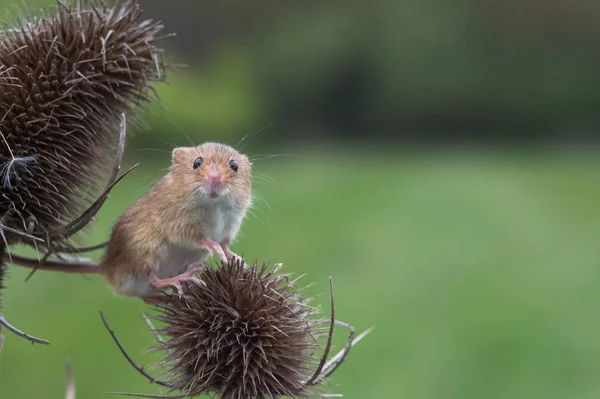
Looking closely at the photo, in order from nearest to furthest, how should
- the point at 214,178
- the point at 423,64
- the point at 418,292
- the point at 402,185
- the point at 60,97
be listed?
the point at 214,178
the point at 60,97
the point at 418,292
the point at 402,185
the point at 423,64

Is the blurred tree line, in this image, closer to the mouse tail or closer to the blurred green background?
the blurred green background

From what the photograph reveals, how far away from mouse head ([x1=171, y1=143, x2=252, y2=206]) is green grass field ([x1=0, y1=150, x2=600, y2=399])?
2.70m

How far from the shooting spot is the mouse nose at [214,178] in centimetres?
319

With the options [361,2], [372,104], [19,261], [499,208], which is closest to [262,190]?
[499,208]

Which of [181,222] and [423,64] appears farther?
[423,64]

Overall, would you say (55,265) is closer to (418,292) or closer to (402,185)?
(418,292)

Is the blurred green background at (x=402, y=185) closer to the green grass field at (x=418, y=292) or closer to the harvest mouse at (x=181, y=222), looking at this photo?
the green grass field at (x=418, y=292)

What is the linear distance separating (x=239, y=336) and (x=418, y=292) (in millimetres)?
11289

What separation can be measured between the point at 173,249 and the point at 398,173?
22.3m

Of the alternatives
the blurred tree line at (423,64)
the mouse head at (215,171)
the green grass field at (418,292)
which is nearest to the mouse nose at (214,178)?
the mouse head at (215,171)

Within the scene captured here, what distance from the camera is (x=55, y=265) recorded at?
3.98 metres

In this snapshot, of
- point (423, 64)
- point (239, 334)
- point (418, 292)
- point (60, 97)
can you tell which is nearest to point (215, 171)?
point (239, 334)

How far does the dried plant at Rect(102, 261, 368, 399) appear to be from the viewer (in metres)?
3.34

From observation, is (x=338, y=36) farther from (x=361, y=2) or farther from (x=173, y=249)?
(x=173, y=249)
